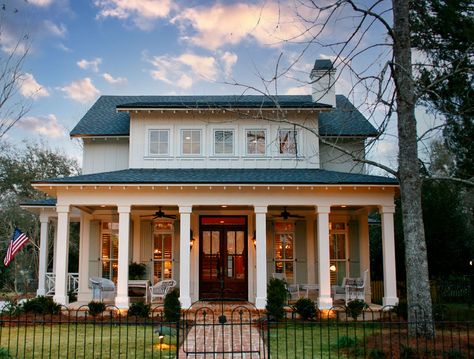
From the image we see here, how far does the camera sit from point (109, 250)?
2028 cm

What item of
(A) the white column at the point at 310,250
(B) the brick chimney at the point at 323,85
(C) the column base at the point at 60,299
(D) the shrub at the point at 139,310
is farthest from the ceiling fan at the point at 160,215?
(B) the brick chimney at the point at 323,85

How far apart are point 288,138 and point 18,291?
65.7 feet

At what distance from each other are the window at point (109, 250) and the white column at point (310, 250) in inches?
289

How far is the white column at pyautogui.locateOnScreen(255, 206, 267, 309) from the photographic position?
16344 millimetres

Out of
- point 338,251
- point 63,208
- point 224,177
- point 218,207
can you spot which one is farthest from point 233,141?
point 63,208

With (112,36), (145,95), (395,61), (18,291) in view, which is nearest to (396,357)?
(395,61)

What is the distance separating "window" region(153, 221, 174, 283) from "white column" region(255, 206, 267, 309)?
15.3 feet

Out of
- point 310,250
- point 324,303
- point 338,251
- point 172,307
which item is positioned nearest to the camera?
point 172,307

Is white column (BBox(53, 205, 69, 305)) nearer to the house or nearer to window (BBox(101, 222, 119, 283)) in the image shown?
the house

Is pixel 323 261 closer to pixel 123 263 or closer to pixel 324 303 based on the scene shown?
pixel 324 303

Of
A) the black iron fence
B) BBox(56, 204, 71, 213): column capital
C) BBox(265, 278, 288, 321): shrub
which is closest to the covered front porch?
BBox(56, 204, 71, 213): column capital

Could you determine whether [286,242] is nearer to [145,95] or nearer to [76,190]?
[76,190]

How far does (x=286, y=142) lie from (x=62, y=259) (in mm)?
8839

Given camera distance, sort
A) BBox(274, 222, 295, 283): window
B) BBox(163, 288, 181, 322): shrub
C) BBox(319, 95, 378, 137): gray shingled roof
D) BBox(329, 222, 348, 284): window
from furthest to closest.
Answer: BBox(319, 95, 378, 137): gray shingled roof < BBox(329, 222, 348, 284): window < BBox(274, 222, 295, 283): window < BBox(163, 288, 181, 322): shrub
